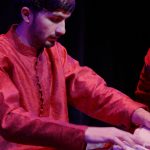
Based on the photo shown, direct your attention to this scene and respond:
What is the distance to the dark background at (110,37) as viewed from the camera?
293cm

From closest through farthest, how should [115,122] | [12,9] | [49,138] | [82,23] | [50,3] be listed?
[49,138] → [50,3] → [115,122] → [12,9] → [82,23]

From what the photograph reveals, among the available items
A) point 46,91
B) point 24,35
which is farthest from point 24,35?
point 46,91

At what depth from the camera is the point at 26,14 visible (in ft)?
6.43

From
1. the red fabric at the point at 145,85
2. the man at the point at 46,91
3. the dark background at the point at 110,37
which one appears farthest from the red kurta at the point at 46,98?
the dark background at the point at 110,37

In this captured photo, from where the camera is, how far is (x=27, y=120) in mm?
1737

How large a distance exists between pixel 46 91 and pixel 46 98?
3 centimetres

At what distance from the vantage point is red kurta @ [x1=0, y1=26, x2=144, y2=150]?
5.66 ft

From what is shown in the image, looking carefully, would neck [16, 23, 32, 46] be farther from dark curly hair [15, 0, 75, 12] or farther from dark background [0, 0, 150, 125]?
dark background [0, 0, 150, 125]

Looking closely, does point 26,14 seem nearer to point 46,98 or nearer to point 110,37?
point 46,98

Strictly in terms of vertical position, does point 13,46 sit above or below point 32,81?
above

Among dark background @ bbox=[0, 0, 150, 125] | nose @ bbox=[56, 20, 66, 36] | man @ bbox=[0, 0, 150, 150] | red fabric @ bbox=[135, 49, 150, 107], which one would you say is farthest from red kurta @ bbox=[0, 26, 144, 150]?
dark background @ bbox=[0, 0, 150, 125]

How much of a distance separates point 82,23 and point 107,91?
887 mm

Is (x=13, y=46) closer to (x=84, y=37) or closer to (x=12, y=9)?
(x=12, y=9)

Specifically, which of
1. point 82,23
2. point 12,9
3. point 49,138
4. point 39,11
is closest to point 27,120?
point 49,138
